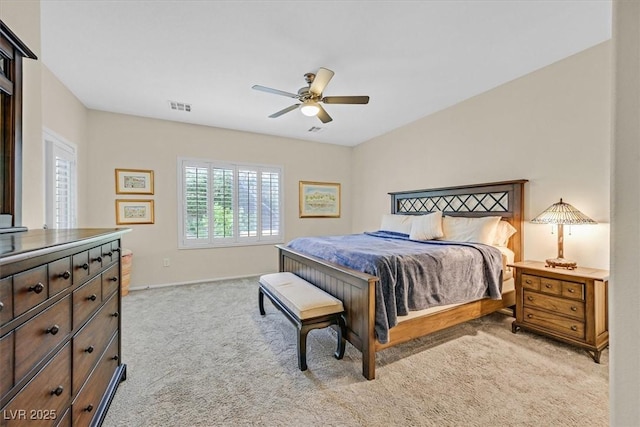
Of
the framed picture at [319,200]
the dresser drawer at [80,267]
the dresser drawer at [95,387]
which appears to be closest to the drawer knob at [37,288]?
the dresser drawer at [80,267]

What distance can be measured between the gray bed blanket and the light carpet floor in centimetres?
41

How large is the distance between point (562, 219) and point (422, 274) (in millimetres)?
1483

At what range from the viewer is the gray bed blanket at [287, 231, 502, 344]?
2191 millimetres

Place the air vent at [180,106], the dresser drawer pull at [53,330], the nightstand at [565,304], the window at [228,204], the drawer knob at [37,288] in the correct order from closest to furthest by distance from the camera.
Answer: the drawer knob at [37,288] < the dresser drawer pull at [53,330] < the nightstand at [565,304] < the air vent at [180,106] < the window at [228,204]

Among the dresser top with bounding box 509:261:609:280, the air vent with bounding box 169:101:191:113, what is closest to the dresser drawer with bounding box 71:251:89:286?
the air vent with bounding box 169:101:191:113

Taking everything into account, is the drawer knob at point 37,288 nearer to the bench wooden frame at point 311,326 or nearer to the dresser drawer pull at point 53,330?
the dresser drawer pull at point 53,330

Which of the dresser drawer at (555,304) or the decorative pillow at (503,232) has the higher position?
the decorative pillow at (503,232)

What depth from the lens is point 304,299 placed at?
2.34 meters

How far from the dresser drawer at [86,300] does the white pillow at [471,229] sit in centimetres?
356

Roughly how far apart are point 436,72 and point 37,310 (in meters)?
3.71

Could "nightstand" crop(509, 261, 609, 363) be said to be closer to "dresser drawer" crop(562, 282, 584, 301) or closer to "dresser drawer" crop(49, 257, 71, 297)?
"dresser drawer" crop(562, 282, 584, 301)


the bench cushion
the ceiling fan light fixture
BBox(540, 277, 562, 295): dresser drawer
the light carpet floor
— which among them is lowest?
the light carpet floor

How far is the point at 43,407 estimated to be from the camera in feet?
3.27

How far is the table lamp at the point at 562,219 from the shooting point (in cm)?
253
